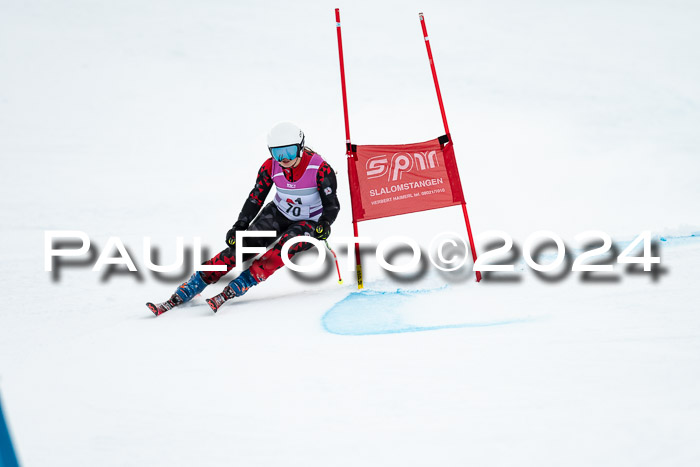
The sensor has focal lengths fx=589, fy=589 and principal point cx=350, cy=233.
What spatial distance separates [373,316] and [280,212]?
1.22 meters

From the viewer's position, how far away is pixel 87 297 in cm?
377

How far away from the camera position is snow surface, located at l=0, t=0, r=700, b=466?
166 centimetres

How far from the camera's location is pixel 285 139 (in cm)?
350

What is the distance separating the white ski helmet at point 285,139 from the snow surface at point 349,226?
2.95 feet

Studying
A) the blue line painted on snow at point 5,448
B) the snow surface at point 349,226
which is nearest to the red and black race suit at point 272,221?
the snow surface at point 349,226

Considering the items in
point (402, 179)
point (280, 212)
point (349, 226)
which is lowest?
point (349, 226)

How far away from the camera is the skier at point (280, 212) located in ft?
11.5

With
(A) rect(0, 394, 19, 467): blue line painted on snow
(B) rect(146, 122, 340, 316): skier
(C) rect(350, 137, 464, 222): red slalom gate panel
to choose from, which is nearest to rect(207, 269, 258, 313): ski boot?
(B) rect(146, 122, 340, 316): skier

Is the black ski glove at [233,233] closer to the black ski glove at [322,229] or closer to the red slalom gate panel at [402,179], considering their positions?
the black ski glove at [322,229]

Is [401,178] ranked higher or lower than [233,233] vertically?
higher

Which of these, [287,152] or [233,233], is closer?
[287,152]

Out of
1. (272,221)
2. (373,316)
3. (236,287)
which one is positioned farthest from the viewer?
(272,221)

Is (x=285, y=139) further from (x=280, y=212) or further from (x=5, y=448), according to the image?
(x=5, y=448)

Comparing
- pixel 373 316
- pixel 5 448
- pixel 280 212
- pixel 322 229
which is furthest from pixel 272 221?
pixel 5 448
